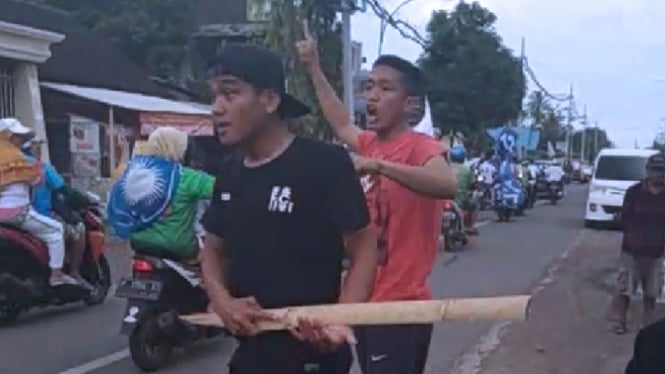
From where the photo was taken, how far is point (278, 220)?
3133mm

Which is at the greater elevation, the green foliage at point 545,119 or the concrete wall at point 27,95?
the concrete wall at point 27,95

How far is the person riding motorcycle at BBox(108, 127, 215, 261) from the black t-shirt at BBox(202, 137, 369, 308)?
445cm

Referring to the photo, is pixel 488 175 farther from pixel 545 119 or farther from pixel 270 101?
pixel 545 119

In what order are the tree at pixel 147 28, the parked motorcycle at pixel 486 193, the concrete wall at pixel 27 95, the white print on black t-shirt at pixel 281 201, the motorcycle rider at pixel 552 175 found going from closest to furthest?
the white print on black t-shirt at pixel 281 201 → the concrete wall at pixel 27 95 → the parked motorcycle at pixel 486 193 → the tree at pixel 147 28 → the motorcycle rider at pixel 552 175

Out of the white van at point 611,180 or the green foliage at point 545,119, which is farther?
the green foliage at point 545,119

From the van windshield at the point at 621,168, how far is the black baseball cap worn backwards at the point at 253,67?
67.9 feet

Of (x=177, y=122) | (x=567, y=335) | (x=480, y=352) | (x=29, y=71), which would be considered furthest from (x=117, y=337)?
(x=177, y=122)

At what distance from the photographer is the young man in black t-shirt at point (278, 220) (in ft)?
10.3

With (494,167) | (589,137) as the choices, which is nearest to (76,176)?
(494,167)

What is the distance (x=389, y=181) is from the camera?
423 centimetres

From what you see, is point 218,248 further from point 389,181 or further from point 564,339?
point 564,339

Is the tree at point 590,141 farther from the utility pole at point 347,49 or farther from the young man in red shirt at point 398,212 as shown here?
the young man in red shirt at point 398,212

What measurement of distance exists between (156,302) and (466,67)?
39.4m

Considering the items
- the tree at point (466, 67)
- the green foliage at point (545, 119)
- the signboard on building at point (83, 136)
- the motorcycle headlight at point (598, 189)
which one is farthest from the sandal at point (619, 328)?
the green foliage at point (545, 119)
